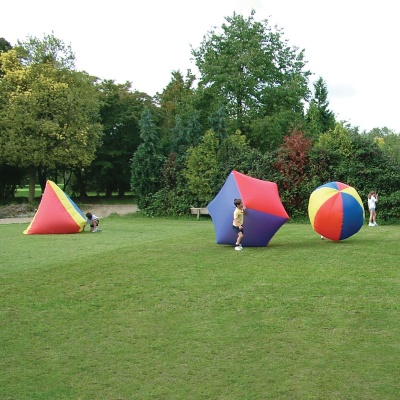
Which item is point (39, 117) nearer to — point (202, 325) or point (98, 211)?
point (98, 211)

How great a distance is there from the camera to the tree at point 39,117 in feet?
114

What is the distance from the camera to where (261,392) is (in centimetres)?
586

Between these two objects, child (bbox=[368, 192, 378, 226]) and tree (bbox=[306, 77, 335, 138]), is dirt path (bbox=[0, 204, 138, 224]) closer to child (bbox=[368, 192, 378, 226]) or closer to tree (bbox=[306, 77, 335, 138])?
child (bbox=[368, 192, 378, 226])

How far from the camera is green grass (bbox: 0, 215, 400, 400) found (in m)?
6.13

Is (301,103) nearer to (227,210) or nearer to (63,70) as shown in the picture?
(63,70)

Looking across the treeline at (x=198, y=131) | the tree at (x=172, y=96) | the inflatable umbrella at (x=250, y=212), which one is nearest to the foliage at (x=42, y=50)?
the treeline at (x=198, y=131)

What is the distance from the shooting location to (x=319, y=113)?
169ft

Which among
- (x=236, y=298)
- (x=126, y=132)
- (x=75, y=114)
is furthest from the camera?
(x=126, y=132)

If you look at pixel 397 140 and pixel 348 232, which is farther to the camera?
pixel 397 140

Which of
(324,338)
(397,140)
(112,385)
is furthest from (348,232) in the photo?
(397,140)

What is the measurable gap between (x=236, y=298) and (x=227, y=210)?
18.7ft

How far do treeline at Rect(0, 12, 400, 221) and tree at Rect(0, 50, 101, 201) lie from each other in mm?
67

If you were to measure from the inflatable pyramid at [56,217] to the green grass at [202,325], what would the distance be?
6.74 meters

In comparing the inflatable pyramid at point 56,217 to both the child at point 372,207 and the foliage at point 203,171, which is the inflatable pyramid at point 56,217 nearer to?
the foliage at point 203,171
